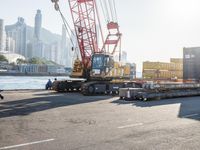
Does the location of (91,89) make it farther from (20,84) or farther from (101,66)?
(20,84)

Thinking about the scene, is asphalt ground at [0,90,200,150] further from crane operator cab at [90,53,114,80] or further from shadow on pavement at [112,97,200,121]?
crane operator cab at [90,53,114,80]

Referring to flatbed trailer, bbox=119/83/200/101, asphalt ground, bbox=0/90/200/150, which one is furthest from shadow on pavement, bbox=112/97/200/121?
flatbed trailer, bbox=119/83/200/101

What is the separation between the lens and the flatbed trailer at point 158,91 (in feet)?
78.9

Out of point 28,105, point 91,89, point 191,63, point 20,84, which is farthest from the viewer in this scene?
point 20,84

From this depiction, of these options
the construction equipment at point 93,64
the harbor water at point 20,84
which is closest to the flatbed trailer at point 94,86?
the construction equipment at point 93,64

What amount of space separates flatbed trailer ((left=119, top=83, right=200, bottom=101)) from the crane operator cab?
6.33 m

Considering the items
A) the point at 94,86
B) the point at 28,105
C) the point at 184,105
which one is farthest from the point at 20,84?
the point at 184,105

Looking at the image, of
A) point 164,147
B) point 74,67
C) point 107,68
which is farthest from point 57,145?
point 74,67

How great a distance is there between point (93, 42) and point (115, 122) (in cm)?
2426

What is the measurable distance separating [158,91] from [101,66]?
310 inches

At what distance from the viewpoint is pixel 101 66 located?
3128cm

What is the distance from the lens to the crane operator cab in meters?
31.2

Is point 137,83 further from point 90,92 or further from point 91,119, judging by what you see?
point 91,119

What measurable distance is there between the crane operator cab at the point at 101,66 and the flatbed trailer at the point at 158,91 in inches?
249
